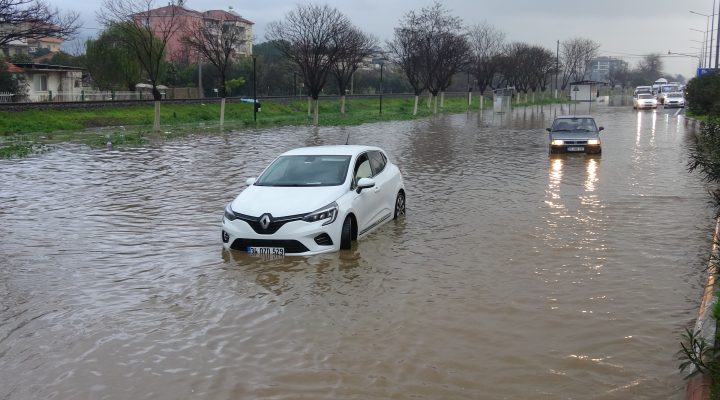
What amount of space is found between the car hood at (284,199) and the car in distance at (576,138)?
550 inches

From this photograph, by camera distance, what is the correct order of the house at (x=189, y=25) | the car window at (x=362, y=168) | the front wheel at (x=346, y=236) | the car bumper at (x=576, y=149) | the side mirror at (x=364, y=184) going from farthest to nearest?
the house at (x=189, y=25) < the car bumper at (x=576, y=149) < the car window at (x=362, y=168) < the side mirror at (x=364, y=184) < the front wheel at (x=346, y=236)

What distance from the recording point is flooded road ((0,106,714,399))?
17.8 ft

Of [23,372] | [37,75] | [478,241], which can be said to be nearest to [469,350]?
[23,372]

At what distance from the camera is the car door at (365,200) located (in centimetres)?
987

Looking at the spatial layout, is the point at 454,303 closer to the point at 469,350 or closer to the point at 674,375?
the point at 469,350

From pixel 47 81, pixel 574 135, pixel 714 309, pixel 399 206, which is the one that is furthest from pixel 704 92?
pixel 47 81

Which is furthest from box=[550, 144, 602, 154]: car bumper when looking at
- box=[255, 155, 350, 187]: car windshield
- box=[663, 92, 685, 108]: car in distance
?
box=[663, 92, 685, 108]: car in distance

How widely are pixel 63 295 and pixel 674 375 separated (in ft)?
20.0

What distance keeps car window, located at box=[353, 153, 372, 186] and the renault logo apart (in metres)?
1.65

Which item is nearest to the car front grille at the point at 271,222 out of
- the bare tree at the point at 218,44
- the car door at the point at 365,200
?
the car door at the point at 365,200

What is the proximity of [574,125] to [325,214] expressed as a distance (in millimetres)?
16346

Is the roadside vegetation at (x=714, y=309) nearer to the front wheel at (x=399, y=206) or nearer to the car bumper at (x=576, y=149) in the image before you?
the front wheel at (x=399, y=206)

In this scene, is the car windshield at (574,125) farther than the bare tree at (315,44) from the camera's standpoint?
No

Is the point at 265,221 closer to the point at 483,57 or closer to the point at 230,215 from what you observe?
the point at 230,215
